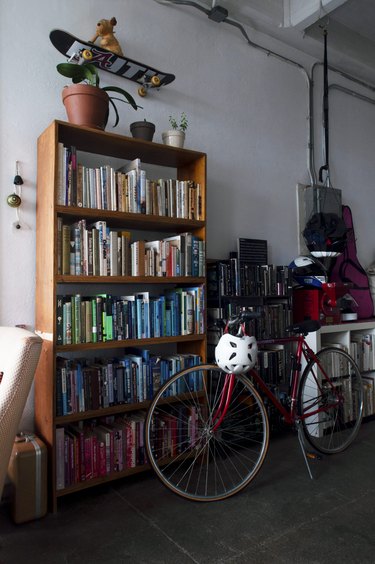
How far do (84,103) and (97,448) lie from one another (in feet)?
5.77

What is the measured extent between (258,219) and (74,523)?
239cm

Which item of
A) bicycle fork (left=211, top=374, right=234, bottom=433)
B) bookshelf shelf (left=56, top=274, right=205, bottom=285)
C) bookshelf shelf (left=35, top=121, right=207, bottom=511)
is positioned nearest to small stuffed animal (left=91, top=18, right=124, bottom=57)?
bookshelf shelf (left=35, top=121, right=207, bottom=511)

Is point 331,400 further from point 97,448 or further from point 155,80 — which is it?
point 155,80

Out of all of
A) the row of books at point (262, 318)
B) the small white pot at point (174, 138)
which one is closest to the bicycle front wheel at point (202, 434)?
the row of books at point (262, 318)

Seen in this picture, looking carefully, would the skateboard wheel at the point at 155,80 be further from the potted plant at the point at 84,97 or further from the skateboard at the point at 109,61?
the potted plant at the point at 84,97

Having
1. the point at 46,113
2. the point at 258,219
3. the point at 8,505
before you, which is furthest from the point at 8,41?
the point at 8,505

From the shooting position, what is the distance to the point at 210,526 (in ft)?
6.08

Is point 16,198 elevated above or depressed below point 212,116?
below

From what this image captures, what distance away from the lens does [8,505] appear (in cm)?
204

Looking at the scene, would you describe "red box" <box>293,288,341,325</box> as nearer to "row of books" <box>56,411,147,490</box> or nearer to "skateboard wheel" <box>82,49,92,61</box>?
"row of books" <box>56,411,147,490</box>

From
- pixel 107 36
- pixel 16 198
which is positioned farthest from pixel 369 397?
pixel 107 36

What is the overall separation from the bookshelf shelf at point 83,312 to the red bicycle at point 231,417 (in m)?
0.15

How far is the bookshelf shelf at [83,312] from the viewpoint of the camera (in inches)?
80.0

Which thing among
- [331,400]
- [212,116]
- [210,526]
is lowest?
[210,526]
